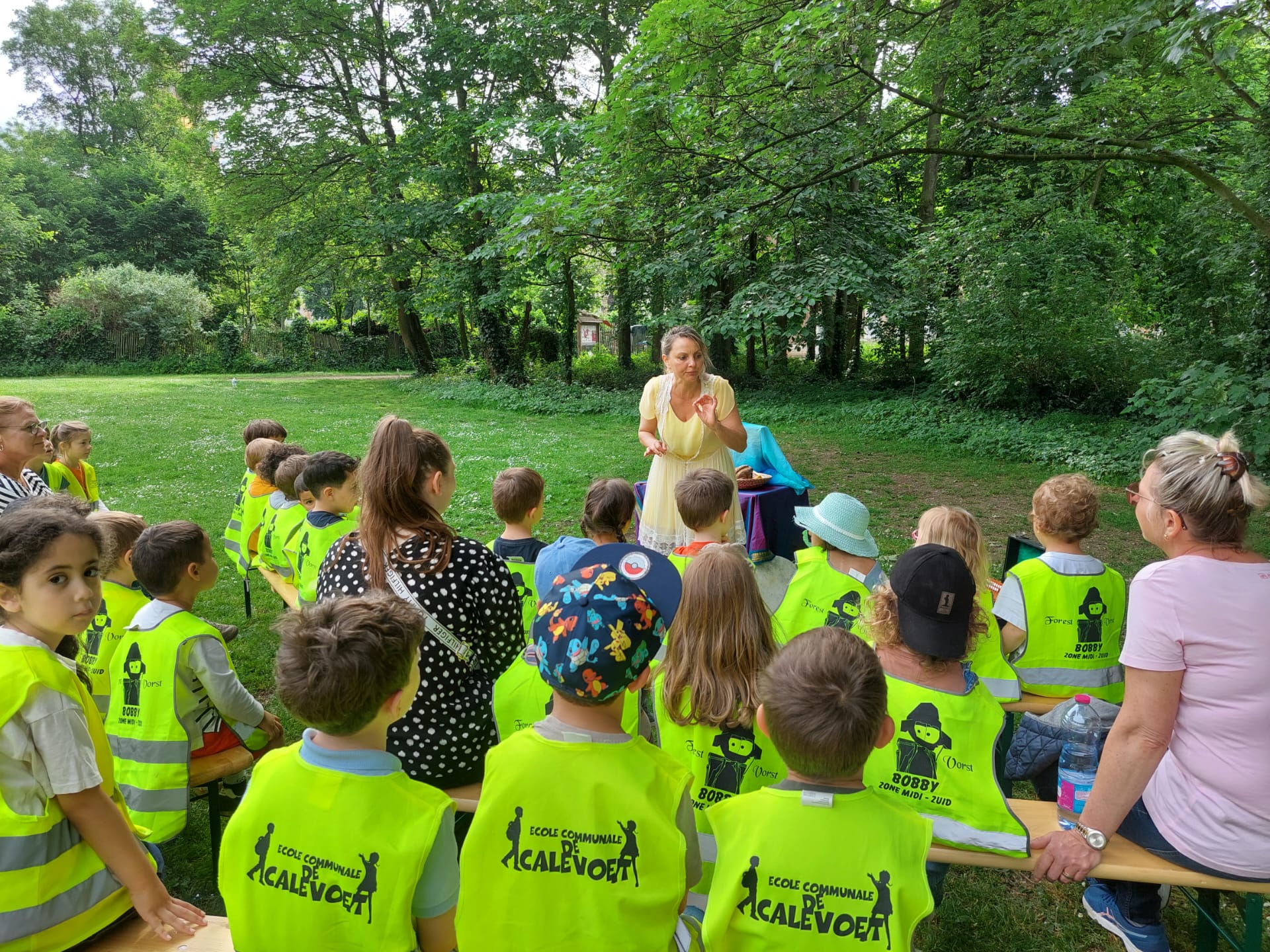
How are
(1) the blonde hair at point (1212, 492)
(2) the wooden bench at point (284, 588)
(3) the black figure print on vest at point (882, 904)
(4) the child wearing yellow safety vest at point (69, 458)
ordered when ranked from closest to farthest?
(3) the black figure print on vest at point (882, 904)
(1) the blonde hair at point (1212, 492)
(2) the wooden bench at point (284, 588)
(4) the child wearing yellow safety vest at point (69, 458)

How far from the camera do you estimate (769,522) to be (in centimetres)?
526

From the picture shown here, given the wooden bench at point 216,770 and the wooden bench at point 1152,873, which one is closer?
the wooden bench at point 1152,873

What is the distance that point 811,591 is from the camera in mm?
2936

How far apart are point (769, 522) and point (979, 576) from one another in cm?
246

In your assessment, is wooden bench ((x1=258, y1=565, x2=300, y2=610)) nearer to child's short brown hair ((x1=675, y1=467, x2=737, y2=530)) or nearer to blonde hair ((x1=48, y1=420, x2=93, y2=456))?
blonde hair ((x1=48, y1=420, x2=93, y2=456))

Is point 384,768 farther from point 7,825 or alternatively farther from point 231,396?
point 231,396

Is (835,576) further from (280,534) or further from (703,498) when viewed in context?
(280,534)

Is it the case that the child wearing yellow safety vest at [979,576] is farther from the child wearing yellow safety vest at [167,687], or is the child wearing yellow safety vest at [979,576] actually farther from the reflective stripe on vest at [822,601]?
the child wearing yellow safety vest at [167,687]

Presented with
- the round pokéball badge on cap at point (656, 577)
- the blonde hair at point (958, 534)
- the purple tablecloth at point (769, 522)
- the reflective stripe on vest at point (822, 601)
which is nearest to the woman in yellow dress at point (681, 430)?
the purple tablecloth at point (769, 522)

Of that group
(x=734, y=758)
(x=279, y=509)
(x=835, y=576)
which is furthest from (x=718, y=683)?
(x=279, y=509)

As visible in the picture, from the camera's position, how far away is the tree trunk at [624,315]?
65.0 feet

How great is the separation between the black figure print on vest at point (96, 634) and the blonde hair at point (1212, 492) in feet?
11.9

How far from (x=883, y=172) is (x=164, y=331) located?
2747 centimetres

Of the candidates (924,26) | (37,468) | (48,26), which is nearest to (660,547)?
(37,468)
